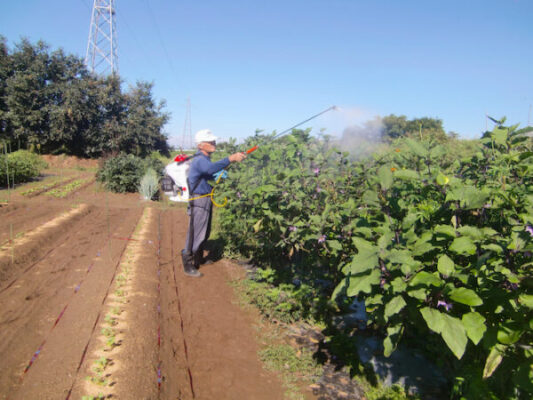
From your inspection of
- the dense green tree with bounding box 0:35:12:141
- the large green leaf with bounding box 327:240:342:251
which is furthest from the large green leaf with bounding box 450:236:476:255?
the dense green tree with bounding box 0:35:12:141

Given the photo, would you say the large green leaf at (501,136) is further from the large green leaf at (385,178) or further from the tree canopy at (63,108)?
the tree canopy at (63,108)

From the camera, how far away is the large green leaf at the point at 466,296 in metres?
1.30

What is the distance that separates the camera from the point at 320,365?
9.83ft

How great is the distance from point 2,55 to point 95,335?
2138 cm

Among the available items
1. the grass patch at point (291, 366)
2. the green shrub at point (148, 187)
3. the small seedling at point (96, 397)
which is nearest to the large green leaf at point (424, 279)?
the grass patch at point (291, 366)

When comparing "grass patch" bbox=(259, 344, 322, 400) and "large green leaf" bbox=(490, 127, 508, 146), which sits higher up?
"large green leaf" bbox=(490, 127, 508, 146)

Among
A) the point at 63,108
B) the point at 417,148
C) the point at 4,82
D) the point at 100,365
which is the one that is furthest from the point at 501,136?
the point at 4,82

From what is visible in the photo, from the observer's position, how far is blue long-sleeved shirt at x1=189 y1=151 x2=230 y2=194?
482 centimetres

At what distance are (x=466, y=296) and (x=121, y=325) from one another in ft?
10.0

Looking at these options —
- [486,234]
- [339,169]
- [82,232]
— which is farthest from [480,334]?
[82,232]

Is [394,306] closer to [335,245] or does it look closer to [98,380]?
[335,245]

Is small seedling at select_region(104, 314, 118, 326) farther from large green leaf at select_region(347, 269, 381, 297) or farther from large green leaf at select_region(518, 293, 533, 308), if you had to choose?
large green leaf at select_region(518, 293, 533, 308)

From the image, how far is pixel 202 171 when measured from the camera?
4.89 meters

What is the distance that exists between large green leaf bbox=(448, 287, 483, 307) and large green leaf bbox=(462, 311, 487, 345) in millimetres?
52
